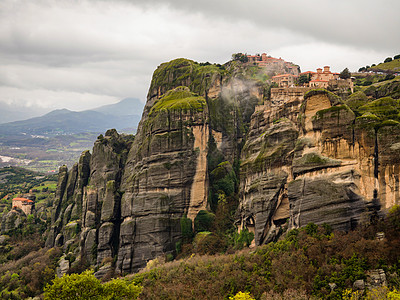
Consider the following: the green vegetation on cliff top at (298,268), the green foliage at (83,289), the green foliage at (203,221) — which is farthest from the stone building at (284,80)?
the green foliage at (83,289)

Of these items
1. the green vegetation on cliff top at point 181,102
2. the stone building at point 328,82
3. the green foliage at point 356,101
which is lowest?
the green foliage at point 356,101

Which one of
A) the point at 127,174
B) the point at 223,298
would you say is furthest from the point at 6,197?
the point at 223,298

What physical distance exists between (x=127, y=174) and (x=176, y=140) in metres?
17.6

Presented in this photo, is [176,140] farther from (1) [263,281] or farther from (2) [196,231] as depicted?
(1) [263,281]

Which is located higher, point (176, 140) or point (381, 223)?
point (176, 140)

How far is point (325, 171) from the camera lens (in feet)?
143

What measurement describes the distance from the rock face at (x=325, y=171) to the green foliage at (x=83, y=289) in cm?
2133

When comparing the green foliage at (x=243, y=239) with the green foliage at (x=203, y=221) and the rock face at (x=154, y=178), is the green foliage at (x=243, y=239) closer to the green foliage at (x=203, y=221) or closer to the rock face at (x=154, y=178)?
the green foliage at (x=203, y=221)

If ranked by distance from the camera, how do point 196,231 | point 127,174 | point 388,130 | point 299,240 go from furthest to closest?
1. point 127,174
2. point 196,231
3. point 299,240
4. point 388,130

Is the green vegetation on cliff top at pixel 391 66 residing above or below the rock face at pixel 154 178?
above

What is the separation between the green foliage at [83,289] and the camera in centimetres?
3347

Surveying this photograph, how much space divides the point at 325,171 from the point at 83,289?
28041mm

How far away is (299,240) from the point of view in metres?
42.5

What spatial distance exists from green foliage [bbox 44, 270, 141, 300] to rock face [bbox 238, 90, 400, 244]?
2133 cm
